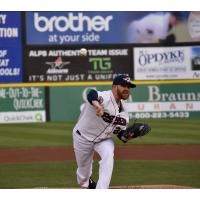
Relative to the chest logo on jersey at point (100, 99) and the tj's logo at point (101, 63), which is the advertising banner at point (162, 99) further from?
the chest logo on jersey at point (100, 99)

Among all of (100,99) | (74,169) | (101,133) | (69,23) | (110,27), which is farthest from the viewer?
(110,27)

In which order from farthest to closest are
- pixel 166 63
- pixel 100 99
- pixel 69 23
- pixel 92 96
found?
pixel 166 63 < pixel 69 23 < pixel 100 99 < pixel 92 96

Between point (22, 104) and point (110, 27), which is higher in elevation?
point (110, 27)

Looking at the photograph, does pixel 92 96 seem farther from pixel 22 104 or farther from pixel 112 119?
pixel 22 104

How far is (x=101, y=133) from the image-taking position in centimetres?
626

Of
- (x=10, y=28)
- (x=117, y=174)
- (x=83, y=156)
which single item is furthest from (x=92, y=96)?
(x=10, y=28)

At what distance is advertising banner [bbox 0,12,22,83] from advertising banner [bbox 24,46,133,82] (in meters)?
0.37

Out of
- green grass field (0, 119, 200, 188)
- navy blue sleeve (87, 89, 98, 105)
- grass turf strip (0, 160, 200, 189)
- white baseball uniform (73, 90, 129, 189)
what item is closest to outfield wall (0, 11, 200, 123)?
green grass field (0, 119, 200, 188)

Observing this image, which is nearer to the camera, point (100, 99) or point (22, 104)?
point (100, 99)

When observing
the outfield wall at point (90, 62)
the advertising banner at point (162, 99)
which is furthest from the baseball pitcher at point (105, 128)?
the advertising banner at point (162, 99)

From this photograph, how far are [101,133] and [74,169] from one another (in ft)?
10.6

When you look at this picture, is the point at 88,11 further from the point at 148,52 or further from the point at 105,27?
the point at 148,52

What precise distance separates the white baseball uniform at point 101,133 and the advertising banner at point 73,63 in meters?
11.8

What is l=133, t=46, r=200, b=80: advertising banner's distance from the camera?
1862cm
